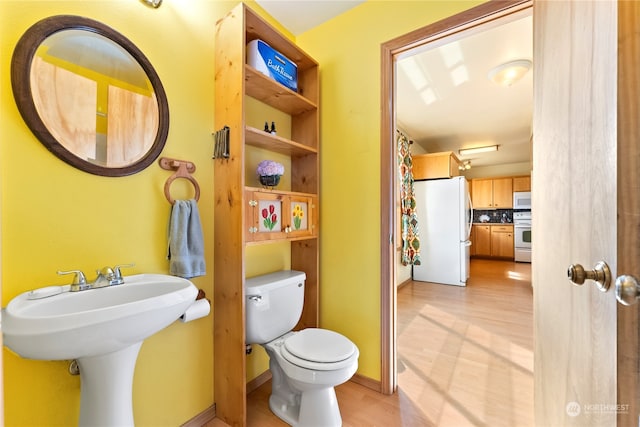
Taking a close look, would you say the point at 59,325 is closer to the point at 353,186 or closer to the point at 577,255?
the point at 577,255

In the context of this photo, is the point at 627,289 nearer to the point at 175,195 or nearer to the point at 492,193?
the point at 175,195

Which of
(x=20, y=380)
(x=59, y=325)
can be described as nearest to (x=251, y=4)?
(x=59, y=325)

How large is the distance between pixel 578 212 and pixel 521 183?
21.5ft

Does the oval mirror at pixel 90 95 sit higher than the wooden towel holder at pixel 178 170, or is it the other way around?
the oval mirror at pixel 90 95

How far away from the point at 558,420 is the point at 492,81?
2767 mm

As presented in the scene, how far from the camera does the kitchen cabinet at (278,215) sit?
1.38 m

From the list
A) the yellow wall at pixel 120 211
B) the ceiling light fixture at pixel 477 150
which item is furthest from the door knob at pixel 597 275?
the ceiling light fixture at pixel 477 150

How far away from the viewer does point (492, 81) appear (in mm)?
2564

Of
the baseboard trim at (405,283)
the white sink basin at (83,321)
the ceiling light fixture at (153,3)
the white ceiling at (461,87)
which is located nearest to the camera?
the white sink basin at (83,321)

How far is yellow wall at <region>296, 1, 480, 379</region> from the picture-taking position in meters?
1.66

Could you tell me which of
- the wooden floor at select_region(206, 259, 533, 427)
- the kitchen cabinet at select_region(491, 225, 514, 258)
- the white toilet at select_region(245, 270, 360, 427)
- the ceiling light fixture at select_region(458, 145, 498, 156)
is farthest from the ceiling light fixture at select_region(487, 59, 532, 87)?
the kitchen cabinet at select_region(491, 225, 514, 258)

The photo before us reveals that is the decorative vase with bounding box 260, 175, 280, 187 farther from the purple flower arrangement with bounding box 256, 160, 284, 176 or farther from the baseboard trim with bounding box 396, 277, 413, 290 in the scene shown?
the baseboard trim with bounding box 396, 277, 413, 290

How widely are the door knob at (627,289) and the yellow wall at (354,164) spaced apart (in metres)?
1.19

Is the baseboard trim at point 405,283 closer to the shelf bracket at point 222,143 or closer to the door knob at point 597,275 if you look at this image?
the shelf bracket at point 222,143
